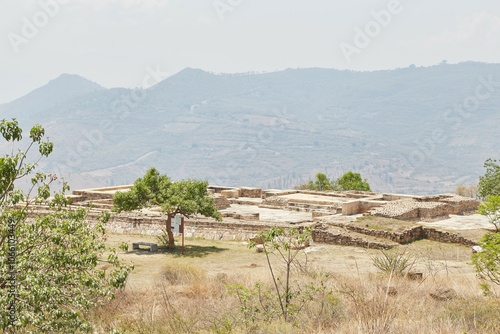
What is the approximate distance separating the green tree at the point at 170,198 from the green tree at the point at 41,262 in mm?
13226

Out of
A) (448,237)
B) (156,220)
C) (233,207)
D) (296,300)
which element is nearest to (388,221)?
(448,237)

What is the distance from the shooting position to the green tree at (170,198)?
71.9ft

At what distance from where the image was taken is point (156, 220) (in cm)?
2702

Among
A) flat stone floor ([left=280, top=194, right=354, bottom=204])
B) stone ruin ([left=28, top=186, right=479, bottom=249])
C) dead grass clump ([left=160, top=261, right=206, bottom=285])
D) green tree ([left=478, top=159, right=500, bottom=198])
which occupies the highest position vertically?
green tree ([left=478, top=159, right=500, bottom=198])

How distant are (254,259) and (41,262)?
41.1 ft

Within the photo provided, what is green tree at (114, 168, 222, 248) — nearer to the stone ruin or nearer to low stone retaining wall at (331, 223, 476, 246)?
the stone ruin

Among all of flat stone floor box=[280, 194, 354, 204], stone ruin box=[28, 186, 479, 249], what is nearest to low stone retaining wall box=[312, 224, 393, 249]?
stone ruin box=[28, 186, 479, 249]

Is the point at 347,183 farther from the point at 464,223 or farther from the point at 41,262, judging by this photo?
the point at 41,262

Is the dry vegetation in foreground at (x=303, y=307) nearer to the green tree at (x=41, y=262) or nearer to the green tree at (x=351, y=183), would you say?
the green tree at (x=41, y=262)

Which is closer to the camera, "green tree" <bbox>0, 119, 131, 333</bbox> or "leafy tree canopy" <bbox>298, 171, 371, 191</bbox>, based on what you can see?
"green tree" <bbox>0, 119, 131, 333</bbox>

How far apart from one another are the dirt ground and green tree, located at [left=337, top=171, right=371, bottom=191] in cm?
3494

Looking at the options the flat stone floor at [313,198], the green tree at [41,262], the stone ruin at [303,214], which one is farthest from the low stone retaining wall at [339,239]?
the green tree at [41,262]

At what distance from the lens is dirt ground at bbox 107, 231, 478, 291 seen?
16.4 m

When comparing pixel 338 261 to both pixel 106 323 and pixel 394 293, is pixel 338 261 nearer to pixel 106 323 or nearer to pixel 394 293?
pixel 394 293
